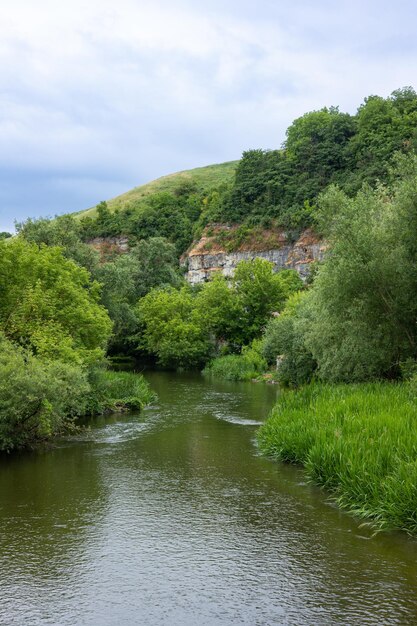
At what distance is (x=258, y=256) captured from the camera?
286 feet

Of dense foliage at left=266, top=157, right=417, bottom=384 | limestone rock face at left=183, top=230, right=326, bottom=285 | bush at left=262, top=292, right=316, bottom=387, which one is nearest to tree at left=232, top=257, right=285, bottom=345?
limestone rock face at left=183, top=230, right=326, bottom=285

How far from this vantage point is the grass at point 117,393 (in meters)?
29.6

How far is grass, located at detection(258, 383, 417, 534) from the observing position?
13078 millimetres

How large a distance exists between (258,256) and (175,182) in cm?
6569

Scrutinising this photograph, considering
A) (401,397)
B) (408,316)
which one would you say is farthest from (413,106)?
(401,397)

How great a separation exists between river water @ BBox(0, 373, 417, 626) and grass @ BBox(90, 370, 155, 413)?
8.36 m

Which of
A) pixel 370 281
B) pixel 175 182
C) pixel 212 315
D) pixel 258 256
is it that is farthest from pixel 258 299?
pixel 175 182

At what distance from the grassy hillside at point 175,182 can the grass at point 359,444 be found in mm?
109794

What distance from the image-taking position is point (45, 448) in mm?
21828

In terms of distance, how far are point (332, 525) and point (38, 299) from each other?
57.9 ft

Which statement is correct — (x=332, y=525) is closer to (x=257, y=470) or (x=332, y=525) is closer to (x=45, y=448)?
(x=257, y=470)

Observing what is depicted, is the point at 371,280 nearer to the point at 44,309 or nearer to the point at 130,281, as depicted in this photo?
the point at 44,309

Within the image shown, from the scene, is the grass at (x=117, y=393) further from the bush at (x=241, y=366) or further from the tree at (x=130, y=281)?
the bush at (x=241, y=366)

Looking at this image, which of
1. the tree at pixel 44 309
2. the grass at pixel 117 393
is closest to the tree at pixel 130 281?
the grass at pixel 117 393
